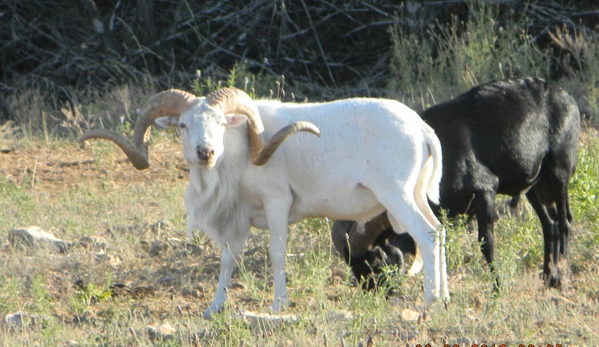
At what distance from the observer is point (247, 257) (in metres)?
8.41

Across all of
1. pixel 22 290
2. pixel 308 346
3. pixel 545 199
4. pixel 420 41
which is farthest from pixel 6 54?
pixel 308 346

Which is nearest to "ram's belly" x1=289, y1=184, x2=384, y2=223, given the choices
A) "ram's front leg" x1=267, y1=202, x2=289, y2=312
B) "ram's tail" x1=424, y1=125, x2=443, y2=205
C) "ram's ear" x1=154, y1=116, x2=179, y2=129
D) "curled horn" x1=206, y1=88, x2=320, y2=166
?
"ram's front leg" x1=267, y1=202, x2=289, y2=312

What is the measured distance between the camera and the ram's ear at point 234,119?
692 cm

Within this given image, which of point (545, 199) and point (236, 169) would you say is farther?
point (545, 199)

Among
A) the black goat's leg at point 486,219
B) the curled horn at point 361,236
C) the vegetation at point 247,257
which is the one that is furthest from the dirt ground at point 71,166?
the black goat's leg at point 486,219

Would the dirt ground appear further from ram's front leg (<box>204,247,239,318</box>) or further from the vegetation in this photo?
ram's front leg (<box>204,247,239,318</box>)

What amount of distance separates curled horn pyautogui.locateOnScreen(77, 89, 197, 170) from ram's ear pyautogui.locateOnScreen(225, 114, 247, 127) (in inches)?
10.2

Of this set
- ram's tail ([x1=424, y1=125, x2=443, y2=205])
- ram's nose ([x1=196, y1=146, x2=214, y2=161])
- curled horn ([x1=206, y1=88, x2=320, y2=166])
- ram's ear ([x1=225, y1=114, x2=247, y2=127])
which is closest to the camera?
ram's nose ([x1=196, y1=146, x2=214, y2=161])

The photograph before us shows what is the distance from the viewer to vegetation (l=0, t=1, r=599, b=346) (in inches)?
237

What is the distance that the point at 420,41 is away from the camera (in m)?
14.4

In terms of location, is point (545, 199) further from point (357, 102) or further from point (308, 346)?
point (308, 346)

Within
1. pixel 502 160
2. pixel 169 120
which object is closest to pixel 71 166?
pixel 169 120

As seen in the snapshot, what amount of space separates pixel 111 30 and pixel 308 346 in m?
10.8

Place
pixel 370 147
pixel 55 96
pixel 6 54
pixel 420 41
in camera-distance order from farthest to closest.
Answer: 1. pixel 6 54
2. pixel 55 96
3. pixel 420 41
4. pixel 370 147
